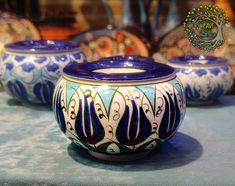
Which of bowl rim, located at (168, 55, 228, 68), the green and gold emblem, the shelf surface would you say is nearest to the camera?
the shelf surface

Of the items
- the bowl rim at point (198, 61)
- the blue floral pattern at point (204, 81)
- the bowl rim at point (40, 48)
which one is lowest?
the blue floral pattern at point (204, 81)

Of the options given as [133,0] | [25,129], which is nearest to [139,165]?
[25,129]

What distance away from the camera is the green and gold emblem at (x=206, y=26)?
62 centimetres

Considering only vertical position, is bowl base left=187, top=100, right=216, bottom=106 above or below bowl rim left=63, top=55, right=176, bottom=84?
below

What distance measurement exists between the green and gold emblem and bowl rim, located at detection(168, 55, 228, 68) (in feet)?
0.31

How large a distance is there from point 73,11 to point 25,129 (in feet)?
2.36

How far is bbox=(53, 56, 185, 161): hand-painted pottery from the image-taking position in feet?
1.50

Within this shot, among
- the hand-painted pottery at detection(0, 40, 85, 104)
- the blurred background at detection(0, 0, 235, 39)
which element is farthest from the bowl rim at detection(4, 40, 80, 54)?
the blurred background at detection(0, 0, 235, 39)

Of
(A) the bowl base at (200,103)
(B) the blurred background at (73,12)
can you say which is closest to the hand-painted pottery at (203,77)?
(A) the bowl base at (200,103)

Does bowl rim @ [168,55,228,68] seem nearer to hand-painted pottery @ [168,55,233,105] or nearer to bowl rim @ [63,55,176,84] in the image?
hand-painted pottery @ [168,55,233,105]

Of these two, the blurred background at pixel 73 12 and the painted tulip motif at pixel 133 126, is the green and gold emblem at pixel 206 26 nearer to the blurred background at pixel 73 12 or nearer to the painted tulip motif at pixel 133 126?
the painted tulip motif at pixel 133 126

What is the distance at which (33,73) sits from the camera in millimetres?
704

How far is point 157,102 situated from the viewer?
1.53 feet

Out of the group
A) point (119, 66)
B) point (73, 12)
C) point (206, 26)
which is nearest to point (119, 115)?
point (119, 66)
